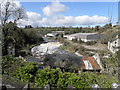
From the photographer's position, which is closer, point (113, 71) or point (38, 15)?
point (38, 15)

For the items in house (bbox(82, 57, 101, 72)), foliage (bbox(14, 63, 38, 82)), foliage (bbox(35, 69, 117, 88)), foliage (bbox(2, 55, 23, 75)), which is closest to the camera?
foliage (bbox(35, 69, 117, 88))

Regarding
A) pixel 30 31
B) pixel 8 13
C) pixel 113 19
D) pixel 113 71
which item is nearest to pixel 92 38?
pixel 30 31

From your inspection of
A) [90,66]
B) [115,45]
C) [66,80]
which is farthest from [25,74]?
[115,45]

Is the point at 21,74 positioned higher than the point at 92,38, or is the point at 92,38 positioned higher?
the point at 21,74

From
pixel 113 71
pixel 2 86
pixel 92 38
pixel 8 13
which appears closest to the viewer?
pixel 2 86

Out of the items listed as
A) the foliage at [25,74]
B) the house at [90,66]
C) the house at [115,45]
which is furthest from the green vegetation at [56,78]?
the house at [115,45]

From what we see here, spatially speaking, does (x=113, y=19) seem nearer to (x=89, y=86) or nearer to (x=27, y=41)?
(x=89, y=86)

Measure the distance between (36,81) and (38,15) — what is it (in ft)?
4.91

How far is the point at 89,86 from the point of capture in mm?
2107

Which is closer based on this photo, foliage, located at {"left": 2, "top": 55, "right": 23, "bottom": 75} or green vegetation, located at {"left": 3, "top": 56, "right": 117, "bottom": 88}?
green vegetation, located at {"left": 3, "top": 56, "right": 117, "bottom": 88}

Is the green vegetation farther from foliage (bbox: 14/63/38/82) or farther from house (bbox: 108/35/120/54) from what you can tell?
house (bbox: 108/35/120/54)

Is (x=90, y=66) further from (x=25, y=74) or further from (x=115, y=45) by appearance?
(x=25, y=74)

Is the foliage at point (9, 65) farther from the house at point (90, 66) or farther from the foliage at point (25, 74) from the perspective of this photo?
the house at point (90, 66)

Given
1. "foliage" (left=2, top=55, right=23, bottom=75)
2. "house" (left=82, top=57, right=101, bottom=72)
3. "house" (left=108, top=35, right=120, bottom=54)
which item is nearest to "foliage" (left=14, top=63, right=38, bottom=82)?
"foliage" (left=2, top=55, right=23, bottom=75)
